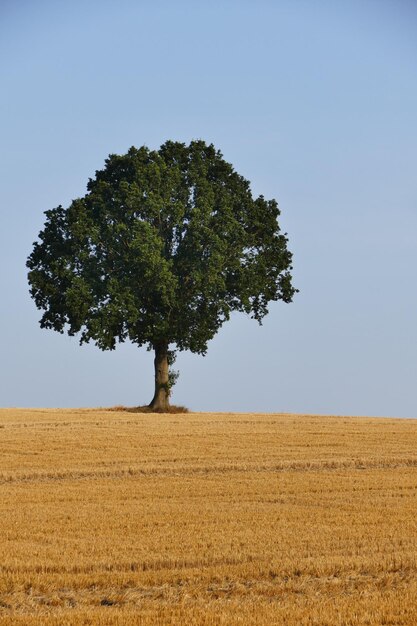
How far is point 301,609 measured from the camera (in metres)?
14.8

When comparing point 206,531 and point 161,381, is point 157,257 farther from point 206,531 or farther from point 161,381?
point 206,531

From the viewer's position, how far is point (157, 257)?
187 ft

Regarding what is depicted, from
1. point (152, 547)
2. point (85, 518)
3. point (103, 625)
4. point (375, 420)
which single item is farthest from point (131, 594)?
point (375, 420)

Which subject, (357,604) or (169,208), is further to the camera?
(169,208)

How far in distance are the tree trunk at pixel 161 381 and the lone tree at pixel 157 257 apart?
7 centimetres

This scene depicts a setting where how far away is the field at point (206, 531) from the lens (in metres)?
15.4

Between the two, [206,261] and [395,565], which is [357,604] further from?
[206,261]

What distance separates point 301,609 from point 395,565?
3.91 meters

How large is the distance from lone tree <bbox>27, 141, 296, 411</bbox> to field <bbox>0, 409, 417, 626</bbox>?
16.4 meters

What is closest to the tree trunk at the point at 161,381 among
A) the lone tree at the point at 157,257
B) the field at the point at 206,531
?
the lone tree at the point at 157,257

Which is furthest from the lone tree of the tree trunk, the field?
the field

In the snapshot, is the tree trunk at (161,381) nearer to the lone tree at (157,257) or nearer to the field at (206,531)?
the lone tree at (157,257)

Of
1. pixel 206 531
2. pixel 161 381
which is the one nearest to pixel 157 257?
pixel 161 381

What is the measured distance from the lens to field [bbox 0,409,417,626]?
50.4 feet
